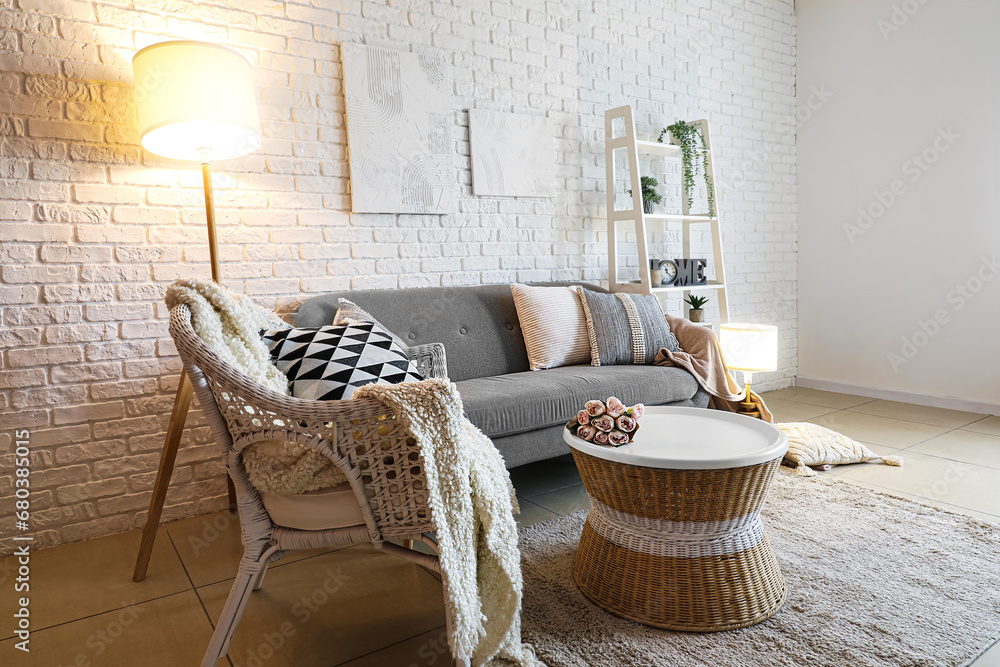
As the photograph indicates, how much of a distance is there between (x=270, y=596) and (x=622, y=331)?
188cm

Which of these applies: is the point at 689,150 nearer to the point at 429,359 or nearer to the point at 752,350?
the point at 752,350

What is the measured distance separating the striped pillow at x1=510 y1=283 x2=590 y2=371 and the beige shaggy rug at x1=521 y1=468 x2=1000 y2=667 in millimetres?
836

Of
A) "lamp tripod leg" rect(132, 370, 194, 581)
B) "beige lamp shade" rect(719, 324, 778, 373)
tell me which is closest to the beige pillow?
"beige lamp shade" rect(719, 324, 778, 373)

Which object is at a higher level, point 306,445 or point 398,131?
point 398,131

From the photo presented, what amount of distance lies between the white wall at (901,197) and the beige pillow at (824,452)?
140 centimetres

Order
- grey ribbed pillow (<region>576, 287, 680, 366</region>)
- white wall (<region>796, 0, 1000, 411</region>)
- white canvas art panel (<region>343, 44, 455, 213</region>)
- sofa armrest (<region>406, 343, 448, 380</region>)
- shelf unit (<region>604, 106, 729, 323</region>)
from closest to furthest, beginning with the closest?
1. sofa armrest (<region>406, 343, 448, 380</region>)
2. white canvas art panel (<region>343, 44, 455, 213</region>)
3. grey ribbed pillow (<region>576, 287, 680, 366</region>)
4. shelf unit (<region>604, 106, 729, 323</region>)
5. white wall (<region>796, 0, 1000, 411</region>)

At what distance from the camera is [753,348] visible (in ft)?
10.2

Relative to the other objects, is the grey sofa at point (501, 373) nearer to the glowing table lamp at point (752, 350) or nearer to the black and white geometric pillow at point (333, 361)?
the glowing table lamp at point (752, 350)

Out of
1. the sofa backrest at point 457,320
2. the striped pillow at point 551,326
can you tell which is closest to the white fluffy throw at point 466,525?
the sofa backrest at point 457,320

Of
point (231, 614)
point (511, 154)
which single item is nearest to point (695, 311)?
point (511, 154)

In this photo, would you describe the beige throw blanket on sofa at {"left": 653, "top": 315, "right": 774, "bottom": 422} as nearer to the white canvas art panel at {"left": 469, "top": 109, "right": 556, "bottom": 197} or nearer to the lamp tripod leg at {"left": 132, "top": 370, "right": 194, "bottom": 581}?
the white canvas art panel at {"left": 469, "top": 109, "right": 556, "bottom": 197}

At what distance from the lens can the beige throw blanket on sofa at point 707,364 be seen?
9.82 ft

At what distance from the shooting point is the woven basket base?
159cm

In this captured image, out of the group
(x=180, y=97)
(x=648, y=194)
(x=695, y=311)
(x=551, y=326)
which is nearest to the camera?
(x=180, y=97)
